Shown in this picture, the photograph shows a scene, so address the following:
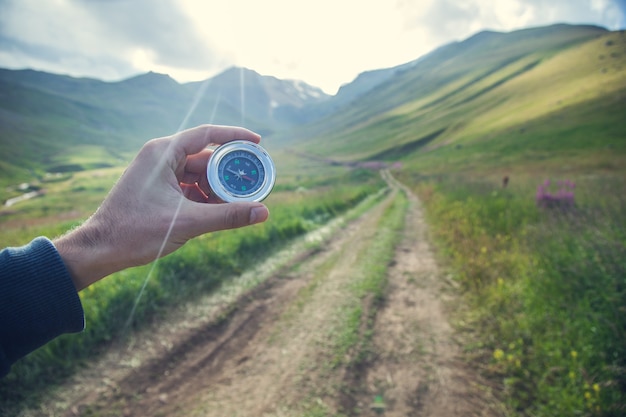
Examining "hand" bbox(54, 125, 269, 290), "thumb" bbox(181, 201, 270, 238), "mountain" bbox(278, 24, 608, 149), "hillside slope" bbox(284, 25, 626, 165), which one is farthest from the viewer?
"mountain" bbox(278, 24, 608, 149)

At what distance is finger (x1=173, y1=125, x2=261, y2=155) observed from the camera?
2.64 meters

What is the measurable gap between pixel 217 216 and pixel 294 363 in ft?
10.6

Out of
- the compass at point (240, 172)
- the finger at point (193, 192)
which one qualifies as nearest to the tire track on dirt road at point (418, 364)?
the compass at point (240, 172)

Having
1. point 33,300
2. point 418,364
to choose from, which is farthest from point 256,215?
point 418,364

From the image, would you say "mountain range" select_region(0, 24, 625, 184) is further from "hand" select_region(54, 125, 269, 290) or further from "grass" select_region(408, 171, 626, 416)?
"hand" select_region(54, 125, 269, 290)

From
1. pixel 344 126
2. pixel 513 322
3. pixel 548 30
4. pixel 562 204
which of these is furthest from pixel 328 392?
pixel 548 30

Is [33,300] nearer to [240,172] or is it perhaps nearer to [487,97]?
[240,172]

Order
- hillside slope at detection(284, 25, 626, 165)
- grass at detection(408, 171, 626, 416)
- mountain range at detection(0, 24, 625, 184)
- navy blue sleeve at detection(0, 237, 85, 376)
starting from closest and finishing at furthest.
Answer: navy blue sleeve at detection(0, 237, 85, 376) < grass at detection(408, 171, 626, 416) < hillside slope at detection(284, 25, 626, 165) < mountain range at detection(0, 24, 625, 184)

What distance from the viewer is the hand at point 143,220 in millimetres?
2271

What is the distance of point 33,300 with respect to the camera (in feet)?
6.46

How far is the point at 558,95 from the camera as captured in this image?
6725cm

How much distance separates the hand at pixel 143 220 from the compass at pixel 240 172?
338 mm

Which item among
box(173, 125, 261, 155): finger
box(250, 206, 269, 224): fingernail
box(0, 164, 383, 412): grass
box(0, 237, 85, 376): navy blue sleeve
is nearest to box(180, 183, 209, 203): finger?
box(173, 125, 261, 155): finger

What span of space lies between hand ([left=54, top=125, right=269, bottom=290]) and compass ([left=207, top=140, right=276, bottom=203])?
0.34m
